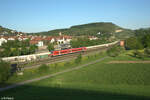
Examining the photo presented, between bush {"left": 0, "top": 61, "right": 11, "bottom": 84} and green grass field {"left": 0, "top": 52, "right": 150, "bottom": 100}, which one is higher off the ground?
bush {"left": 0, "top": 61, "right": 11, "bottom": 84}

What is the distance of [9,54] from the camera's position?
130 ft

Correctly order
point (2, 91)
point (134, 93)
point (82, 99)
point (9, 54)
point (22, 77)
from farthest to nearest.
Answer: point (9, 54) < point (22, 77) < point (2, 91) < point (134, 93) < point (82, 99)

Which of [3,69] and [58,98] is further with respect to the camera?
[3,69]

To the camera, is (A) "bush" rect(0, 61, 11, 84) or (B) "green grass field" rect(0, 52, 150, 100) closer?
(B) "green grass field" rect(0, 52, 150, 100)

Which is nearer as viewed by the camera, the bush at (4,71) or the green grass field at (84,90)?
the green grass field at (84,90)

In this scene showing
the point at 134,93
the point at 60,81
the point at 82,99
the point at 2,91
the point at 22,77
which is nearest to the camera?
the point at 82,99

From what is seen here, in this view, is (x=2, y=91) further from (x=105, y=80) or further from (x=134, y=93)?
(x=134, y=93)

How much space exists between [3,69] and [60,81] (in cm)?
869

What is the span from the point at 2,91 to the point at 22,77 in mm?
5363

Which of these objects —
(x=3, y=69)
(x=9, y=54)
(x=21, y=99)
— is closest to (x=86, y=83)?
(x=21, y=99)

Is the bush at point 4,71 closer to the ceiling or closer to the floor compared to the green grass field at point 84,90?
closer to the ceiling

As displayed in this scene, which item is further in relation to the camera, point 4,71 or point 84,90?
point 4,71

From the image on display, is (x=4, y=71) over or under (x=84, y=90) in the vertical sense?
over

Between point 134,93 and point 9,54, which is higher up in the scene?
point 9,54
